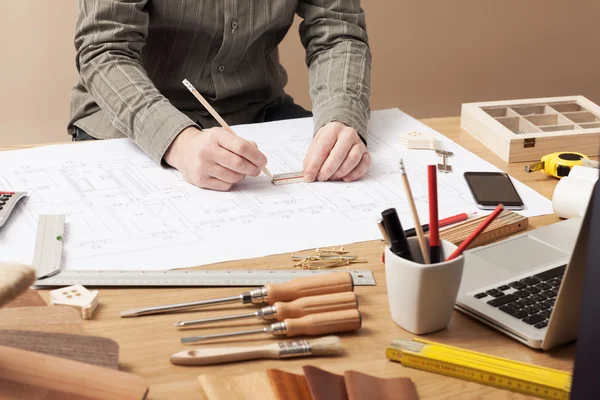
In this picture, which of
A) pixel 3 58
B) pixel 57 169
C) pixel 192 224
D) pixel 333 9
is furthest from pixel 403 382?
pixel 3 58

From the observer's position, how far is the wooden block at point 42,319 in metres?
0.72

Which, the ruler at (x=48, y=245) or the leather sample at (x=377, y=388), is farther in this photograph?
the ruler at (x=48, y=245)

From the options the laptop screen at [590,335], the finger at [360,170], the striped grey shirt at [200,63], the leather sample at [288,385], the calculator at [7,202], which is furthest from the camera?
the striped grey shirt at [200,63]

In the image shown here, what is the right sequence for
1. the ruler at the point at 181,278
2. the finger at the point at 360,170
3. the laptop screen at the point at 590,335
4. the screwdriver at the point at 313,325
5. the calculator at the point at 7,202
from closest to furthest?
the laptop screen at the point at 590,335 < the screwdriver at the point at 313,325 < the ruler at the point at 181,278 < the calculator at the point at 7,202 < the finger at the point at 360,170

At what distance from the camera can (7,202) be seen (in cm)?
105

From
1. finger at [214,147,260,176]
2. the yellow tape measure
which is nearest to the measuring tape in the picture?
finger at [214,147,260,176]

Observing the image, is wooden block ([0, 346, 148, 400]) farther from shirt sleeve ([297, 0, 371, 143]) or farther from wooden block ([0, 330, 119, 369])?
shirt sleeve ([297, 0, 371, 143])

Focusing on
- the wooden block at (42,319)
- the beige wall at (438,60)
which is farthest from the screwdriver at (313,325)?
the beige wall at (438,60)

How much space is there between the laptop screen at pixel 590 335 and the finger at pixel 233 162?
0.66 meters

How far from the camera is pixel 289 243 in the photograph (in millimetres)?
995

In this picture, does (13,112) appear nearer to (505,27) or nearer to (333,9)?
(333,9)

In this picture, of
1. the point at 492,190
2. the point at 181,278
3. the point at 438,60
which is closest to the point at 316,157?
the point at 492,190

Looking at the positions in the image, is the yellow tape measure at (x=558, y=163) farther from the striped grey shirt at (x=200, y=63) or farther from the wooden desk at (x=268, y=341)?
the wooden desk at (x=268, y=341)

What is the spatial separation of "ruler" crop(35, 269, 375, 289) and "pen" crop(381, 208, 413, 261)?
0.43 ft
